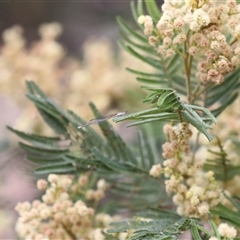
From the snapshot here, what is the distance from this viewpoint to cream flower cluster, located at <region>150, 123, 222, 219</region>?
0.46 metres

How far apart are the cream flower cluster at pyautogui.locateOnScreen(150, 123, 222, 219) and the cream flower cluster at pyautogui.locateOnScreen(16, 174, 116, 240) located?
0.09m

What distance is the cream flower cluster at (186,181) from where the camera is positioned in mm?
462

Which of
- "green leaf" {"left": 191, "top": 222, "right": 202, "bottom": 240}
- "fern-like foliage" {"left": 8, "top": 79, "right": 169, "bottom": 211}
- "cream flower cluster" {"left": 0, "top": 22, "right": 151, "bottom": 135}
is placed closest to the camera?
"green leaf" {"left": 191, "top": 222, "right": 202, "bottom": 240}

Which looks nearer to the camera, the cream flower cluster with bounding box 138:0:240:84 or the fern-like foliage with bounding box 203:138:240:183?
the cream flower cluster with bounding box 138:0:240:84

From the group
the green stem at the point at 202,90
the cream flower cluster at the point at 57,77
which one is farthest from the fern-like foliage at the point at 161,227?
the cream flower cluster at the point at 57,77

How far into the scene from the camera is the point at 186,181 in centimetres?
50

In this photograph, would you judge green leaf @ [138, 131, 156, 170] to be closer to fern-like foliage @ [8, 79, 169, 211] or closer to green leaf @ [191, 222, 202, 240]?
fern-like foliage @ [8, 79, 169, 211]

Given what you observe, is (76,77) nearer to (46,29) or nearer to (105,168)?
(46,29)

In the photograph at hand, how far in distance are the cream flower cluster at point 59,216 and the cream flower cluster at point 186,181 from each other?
0.09 m

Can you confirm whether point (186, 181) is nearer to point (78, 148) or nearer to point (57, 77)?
point (78, 148)

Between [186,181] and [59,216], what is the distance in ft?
0.41

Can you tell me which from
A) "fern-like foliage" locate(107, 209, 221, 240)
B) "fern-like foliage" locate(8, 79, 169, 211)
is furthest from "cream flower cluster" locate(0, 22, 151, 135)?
"fern-like foliage" locate(107, 209, 221, 240)

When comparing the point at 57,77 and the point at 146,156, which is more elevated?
the point at 57,77

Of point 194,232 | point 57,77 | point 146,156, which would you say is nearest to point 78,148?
point 146,156
